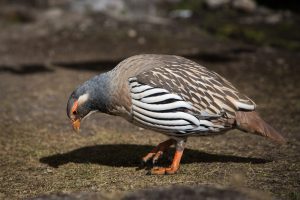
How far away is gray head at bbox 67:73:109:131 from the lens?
712cm

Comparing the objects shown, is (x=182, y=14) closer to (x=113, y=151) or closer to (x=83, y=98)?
(x=113, y=151)

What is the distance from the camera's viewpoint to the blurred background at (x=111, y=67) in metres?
6.87

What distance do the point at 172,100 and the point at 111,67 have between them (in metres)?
7.23

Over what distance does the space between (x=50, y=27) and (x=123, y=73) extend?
10961mm

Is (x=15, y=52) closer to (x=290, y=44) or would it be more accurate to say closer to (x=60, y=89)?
(x=60, y=89)

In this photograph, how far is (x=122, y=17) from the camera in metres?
18.2

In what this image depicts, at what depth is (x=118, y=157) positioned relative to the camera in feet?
26.5

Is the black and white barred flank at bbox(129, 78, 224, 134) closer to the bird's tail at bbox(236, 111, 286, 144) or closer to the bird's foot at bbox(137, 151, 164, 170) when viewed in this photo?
the bird's tail at bbox(236, 111, 286, 144)

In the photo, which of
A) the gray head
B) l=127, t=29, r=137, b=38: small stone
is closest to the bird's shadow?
the gray head

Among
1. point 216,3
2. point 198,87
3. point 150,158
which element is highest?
point 198,87

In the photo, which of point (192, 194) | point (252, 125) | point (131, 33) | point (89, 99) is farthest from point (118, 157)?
point (131, 33)

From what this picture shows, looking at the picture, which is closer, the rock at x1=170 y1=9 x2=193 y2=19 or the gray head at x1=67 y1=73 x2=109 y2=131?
the gray head at x1=67 y1=73 x2=109 y2=131

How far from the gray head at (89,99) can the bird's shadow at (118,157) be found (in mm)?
745

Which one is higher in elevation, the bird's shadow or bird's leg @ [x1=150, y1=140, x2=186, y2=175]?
bird's leg @ [x1=150, y1=140, x2=186, y2=175]
